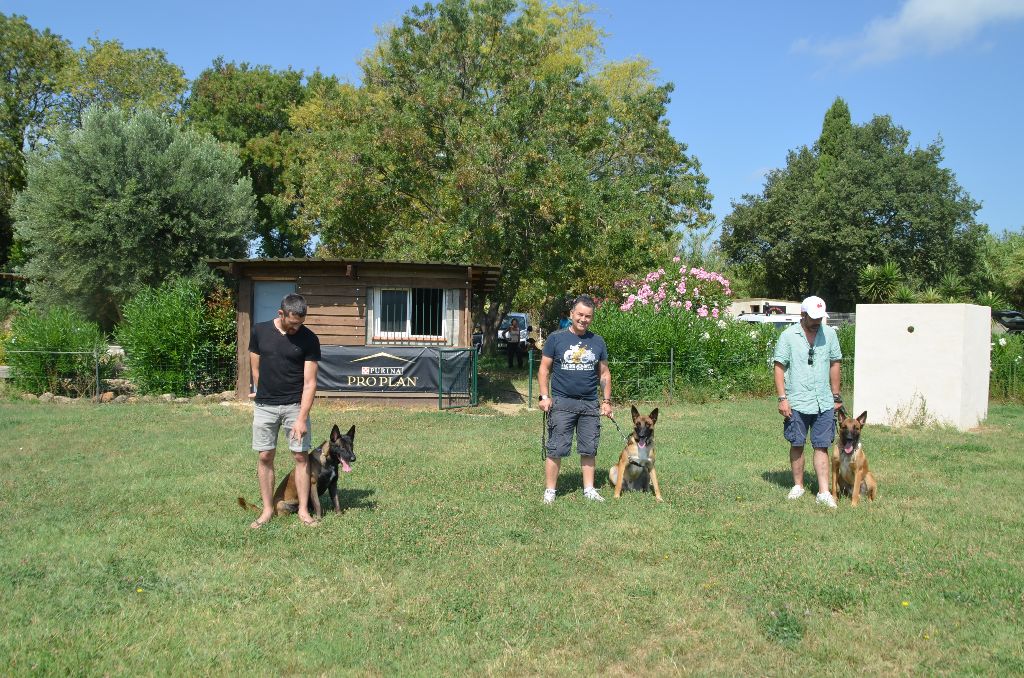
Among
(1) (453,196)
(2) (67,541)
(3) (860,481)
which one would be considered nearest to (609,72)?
(1) (453,196)

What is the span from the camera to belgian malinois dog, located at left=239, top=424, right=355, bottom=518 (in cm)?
651

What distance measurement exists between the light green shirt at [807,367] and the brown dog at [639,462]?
1.24 m

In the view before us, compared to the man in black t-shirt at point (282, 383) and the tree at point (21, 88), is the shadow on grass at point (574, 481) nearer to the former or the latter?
the man in black t-shirt at point (282, 383)

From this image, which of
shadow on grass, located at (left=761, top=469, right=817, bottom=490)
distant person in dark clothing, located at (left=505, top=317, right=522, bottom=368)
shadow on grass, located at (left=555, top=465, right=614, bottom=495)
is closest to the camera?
shadow on grass, located at (left=555, top=465, right=614, bottom=495)

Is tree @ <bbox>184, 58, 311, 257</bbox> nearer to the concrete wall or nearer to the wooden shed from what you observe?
the wooden shed

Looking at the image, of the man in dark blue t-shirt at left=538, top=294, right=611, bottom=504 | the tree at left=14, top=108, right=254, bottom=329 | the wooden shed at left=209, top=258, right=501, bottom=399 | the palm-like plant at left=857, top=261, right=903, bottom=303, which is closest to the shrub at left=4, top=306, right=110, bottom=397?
the wooden shed at left=209, top=258, right=501, bottom=399

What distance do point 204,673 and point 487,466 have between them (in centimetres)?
521

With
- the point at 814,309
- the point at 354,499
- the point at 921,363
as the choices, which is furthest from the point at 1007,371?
the point at 354,499

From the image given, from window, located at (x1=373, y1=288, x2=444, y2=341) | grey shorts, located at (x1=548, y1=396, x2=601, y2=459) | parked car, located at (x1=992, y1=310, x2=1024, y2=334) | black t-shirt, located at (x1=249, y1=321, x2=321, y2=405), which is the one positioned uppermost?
parked car, located at (x1=992, y1=310, x2=1024, y2=334)

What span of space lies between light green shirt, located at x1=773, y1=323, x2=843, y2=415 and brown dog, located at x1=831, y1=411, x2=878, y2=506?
1.11 feet

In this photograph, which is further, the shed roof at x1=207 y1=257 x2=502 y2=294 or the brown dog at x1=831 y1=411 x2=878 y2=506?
the shed roof at x1=207 y1=257 x2=502 y2=294

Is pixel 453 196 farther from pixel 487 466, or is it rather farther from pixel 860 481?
pixel 860 481

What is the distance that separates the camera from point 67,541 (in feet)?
19.2

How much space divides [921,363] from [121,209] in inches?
738
